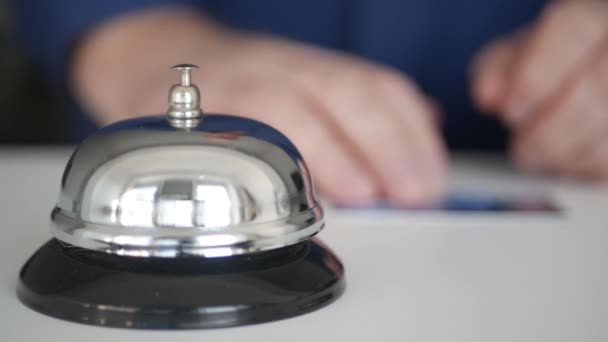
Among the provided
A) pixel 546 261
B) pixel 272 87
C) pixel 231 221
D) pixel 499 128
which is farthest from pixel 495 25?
pixel 231 221

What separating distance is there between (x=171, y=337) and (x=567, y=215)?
42cm

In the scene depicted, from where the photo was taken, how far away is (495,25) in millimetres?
1256

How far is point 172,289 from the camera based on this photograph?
1.24 ft

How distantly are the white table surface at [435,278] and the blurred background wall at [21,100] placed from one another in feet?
6.19

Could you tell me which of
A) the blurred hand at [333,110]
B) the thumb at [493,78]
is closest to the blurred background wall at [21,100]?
the blurred hand at [333,110]

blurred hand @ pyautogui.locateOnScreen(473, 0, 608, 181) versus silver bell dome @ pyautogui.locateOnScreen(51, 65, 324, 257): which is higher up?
blurred hand @ pyautogui.locateOnScreen(473, 0, 608, 181)

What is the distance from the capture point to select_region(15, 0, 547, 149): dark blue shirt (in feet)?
4.08

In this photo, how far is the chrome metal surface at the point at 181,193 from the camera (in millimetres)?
382

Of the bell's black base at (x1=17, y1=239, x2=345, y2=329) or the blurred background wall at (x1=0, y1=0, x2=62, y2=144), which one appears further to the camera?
the blurred background wall at (x1=0, y1=0, x2=62, y2=144)

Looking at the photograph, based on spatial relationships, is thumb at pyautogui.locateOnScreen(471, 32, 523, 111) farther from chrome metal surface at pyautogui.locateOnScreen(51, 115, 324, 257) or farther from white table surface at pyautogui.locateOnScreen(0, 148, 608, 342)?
chrome metal surface at pyautogui.locateOnScreen(51, 115, 324, 257)

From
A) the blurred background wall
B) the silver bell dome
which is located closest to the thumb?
the silver bell dome

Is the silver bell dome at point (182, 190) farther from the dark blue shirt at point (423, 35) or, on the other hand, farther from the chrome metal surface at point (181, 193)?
the dark blue shirt at point (423, 35)

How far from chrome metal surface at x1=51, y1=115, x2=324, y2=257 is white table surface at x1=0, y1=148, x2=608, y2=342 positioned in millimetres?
40

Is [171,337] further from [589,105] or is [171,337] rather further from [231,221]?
[589,105]
